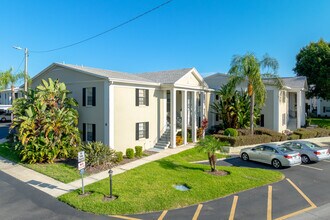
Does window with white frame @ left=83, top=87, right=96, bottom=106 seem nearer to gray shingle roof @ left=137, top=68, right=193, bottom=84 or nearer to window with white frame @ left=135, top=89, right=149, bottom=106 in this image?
window with white frame @ left=135, top=89, right=149, bottom=106

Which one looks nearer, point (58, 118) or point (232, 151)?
point (58, 118)

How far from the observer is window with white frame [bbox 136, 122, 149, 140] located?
767 inches

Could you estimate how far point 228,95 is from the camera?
25531 millimetres

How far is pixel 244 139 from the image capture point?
21641 millimetres

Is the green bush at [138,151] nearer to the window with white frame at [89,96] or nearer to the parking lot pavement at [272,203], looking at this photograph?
the window with white frame at [89,96]

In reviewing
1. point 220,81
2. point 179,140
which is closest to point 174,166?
point 179,140

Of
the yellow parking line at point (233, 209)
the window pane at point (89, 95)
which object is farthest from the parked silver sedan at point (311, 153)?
Result: the window pane at point (89, 95)

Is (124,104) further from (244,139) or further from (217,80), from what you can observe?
(217,80)

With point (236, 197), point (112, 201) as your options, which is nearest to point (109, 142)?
point (112, 201)

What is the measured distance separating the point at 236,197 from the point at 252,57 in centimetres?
1630

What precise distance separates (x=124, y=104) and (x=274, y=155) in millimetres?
11294

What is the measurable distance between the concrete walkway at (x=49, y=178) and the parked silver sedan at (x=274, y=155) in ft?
21.9

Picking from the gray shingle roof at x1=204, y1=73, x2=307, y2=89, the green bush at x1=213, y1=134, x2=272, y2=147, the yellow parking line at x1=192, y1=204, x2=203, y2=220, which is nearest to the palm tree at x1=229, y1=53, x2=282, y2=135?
the green bush at x1=213, y1=134, x2=272, y2=147

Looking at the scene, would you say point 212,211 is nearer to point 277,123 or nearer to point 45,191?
point 45,191
